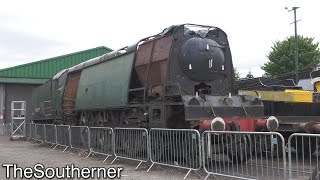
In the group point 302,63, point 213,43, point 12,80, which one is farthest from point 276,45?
point 213,43

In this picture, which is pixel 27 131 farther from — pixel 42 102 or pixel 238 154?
pixel 238 154

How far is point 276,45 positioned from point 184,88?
40727 mm

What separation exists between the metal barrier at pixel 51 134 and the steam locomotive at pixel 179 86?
4279 millimetres

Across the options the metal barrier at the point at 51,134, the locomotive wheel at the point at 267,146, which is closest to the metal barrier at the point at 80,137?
the metal barrier at the point at 51,134

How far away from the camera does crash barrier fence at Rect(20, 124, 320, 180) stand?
7.82 m

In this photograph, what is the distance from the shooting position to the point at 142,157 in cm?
1053

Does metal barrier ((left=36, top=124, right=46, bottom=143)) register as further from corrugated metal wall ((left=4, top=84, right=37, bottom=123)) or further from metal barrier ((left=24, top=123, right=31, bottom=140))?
corrugated metal wall ((left=4, top=84, right=37, bottom=123))

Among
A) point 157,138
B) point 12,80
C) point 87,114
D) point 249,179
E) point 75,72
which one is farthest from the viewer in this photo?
point 12,80

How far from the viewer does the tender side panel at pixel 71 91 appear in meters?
17.3

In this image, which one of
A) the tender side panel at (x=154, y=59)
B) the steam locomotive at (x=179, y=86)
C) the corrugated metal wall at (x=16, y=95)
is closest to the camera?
the steam locomotive at (x=179, y=86)

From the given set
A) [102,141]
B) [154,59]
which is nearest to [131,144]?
[102,141]

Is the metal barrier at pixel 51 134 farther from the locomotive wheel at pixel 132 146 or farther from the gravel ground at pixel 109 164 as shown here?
the locomotive wheel at pixel 132 146

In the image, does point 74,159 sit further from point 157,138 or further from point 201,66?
point 201,66

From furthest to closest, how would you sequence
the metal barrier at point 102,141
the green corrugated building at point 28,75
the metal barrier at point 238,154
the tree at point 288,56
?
the tree at point 288,56
the green corrugated building at point 28,75
the metal barrier at point 102,141
the metal barrier at point 238,154
